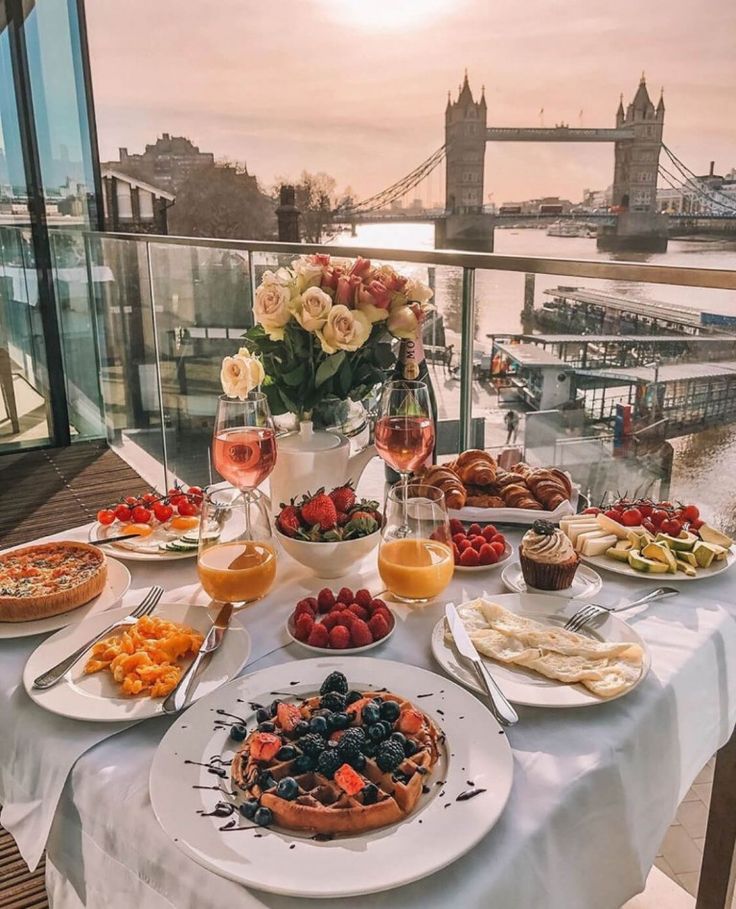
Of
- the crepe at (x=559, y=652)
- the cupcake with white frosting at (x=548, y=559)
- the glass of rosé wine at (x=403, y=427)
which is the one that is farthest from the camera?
the glass of rosé wine at (x=403, y=427)

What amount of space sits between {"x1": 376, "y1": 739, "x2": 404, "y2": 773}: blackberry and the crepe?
225mm

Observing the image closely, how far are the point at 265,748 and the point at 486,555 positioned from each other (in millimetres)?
518

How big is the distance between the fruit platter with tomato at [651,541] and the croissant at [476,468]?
0.52 ft

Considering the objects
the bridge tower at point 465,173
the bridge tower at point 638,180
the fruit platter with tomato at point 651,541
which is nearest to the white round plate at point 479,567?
the fruit platter with tomato at point 651,541

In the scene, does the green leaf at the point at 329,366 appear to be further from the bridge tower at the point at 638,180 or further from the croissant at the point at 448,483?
the bridge tower at the point at 638,180

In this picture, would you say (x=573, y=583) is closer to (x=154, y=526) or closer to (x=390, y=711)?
(x=390, y=711)

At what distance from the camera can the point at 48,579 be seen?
100cm

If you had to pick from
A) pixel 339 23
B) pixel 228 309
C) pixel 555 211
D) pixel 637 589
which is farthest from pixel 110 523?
pixel 555 211

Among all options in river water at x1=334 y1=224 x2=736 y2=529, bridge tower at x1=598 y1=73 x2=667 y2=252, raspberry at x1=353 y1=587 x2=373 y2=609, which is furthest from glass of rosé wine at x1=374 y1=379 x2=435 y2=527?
bridge tower at x1=598 y1=73 x2=667 y2=252

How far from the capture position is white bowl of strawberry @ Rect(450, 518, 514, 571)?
1070mm

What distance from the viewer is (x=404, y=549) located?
0.97m

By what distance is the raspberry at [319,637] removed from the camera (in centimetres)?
86

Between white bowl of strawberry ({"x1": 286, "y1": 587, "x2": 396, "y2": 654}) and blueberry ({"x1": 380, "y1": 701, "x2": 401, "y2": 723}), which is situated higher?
blueberry ({"x1": 380, "y1": 701, "x2": 401, "y2": 723})

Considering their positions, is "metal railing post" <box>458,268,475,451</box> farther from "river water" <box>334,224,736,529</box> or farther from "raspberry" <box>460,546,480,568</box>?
"raspberry" <box>460,546,480,568</box>
